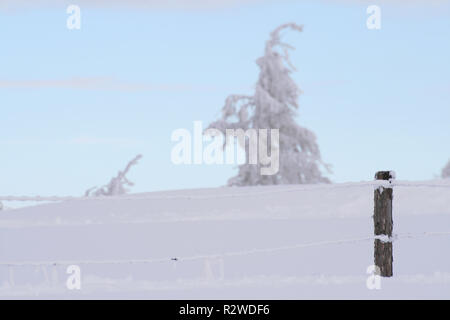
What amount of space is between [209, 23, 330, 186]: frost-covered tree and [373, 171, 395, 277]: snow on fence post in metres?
15.7

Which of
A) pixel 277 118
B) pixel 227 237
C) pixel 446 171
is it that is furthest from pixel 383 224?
pixel 446 171

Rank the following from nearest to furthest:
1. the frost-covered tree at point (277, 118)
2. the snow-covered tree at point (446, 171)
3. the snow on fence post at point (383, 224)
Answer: the snow on fence post at point (383, 224) → the frost-covered tree at point (277, 118) → the snow-covered tree at point (446, 171)

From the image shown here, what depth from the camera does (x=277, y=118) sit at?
24.0m

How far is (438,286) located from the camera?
7.07m

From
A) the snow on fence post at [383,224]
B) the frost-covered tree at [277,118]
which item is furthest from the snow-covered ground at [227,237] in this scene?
the frost-covered tree at [277,118]

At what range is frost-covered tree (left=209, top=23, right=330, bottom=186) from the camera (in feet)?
76.6

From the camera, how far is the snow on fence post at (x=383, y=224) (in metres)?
7.39

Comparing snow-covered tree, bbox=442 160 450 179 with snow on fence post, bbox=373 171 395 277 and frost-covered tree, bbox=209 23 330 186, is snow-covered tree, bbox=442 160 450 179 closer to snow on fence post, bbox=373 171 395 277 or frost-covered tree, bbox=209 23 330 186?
frost-covered tree, bbox=209 23 330 186

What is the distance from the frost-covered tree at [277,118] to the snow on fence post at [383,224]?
15.7 m

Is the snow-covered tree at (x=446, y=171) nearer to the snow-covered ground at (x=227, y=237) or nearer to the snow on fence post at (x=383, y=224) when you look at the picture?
the snow-covered ground at (x=227, y=237)

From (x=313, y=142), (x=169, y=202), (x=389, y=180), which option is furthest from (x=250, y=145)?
(x=389, y=180)

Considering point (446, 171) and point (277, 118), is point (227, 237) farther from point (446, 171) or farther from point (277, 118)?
point (446, 171)

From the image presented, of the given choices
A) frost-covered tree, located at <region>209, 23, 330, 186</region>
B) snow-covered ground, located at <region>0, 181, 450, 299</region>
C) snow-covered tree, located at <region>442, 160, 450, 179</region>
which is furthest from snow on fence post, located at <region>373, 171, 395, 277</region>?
snow-covered tree, located at <region>442, 160, 450, 179</region>

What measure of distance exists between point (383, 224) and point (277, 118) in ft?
54.9
